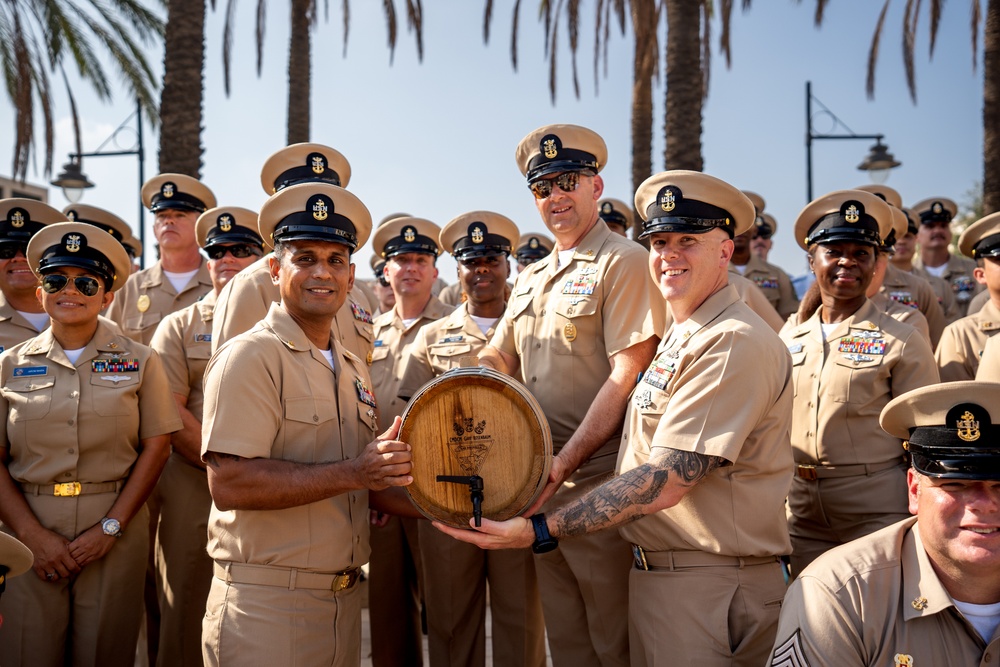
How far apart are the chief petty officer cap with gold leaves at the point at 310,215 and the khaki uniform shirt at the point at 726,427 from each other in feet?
4.75

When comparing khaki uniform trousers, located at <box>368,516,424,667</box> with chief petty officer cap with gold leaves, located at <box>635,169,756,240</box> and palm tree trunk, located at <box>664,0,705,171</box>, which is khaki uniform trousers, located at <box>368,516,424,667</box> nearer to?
chief petty officer cap with gold leaves, located at <box>635,169,756,240</box>

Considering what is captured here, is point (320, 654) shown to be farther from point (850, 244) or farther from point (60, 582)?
point (850, 244)

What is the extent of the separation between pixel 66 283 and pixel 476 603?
2866 mm

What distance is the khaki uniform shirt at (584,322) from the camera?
398 centimetres

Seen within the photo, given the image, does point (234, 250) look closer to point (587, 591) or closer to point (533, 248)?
point (587, 591)

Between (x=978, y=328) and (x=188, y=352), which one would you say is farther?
(x=188, y=352)

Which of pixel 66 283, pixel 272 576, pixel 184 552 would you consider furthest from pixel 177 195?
pixel 272 576

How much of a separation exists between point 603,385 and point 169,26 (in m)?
9.06

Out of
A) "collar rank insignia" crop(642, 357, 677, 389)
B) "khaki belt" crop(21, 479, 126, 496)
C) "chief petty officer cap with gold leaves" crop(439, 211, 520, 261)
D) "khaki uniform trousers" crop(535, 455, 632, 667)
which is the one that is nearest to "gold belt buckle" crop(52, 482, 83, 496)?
"khaki belt" crop(21, 479, 126, 496)

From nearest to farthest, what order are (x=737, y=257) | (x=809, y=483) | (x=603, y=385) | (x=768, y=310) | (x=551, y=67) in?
1. (x=603, y=385)
2. (x=809, y=483)
3. (x=768, y=310)
4. (x=737, y=257)
5. (x=551, y=67)

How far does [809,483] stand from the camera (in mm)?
4492

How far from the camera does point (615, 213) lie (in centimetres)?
849

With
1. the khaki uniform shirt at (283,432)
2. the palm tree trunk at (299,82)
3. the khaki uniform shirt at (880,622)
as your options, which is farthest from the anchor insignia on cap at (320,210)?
the palm tree trunk at (299,82)

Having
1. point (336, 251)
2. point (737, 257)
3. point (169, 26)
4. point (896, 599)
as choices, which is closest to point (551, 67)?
point (169, 26)
